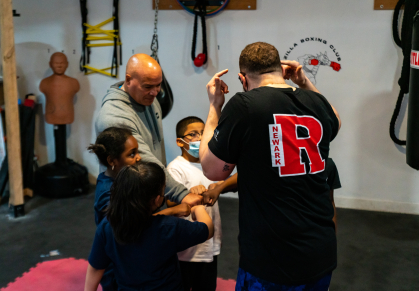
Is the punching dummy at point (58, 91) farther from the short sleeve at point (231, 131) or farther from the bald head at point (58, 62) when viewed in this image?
the short sleeve at point (231, 131)

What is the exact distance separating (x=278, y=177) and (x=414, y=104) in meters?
1.58

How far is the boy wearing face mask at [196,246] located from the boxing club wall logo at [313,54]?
6.76ft

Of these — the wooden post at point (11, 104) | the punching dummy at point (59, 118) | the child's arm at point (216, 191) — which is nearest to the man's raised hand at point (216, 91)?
the child's arm at point (216, 191)

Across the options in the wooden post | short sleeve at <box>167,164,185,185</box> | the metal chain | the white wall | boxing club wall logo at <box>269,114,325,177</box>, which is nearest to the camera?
boxing club wall logo at <box>269,114,325,177</box>

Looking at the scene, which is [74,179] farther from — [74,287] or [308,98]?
[308,98]

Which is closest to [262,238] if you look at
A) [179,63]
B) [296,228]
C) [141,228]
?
[296,228]

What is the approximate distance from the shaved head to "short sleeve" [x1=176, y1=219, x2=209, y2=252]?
95cm

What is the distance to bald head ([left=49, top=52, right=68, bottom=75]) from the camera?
4129 mm

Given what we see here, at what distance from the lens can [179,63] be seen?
414 centimetres

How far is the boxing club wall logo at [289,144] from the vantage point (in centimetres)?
130

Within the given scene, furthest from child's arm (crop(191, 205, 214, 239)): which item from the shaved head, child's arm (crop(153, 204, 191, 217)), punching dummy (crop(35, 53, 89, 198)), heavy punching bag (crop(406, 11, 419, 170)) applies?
punching dummy (crop(35, 53, 89, 198))

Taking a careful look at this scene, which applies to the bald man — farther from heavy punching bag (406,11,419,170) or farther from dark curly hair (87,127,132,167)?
heavy punching bag (406,11,419,170)

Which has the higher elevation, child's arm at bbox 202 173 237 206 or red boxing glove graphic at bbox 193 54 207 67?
red boxing glove graphic at bbox 193 54 207 67

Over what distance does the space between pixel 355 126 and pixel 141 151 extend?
8.76 feet
